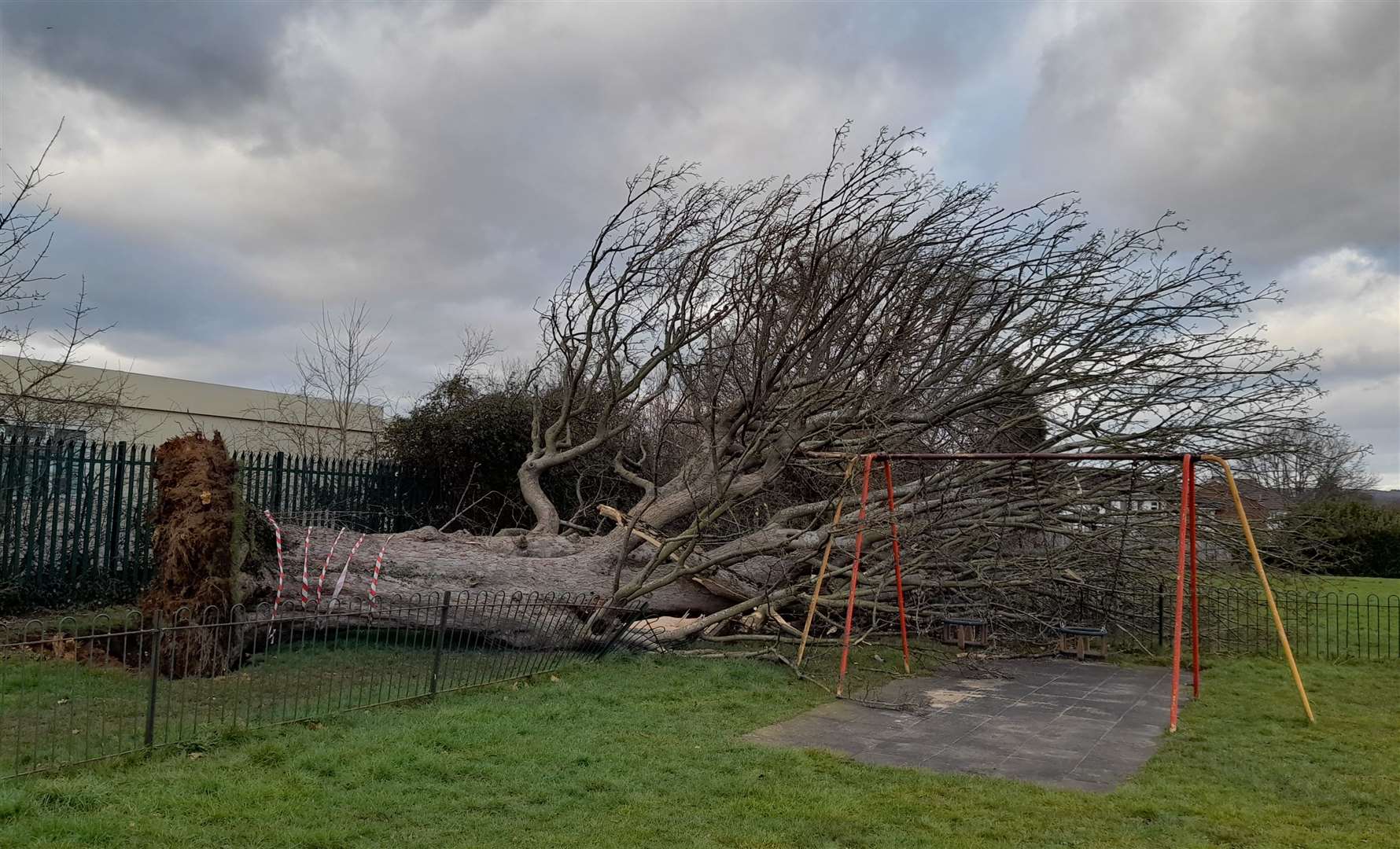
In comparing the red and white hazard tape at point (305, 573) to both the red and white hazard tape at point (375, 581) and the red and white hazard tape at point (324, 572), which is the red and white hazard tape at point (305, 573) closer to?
the red and white hazard tape at point (324, 572)

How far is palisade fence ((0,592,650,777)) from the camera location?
557cm

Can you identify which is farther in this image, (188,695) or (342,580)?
(342,580)

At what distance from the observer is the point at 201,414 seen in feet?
67.3

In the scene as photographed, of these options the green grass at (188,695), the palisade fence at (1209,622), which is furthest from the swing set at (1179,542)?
the green grass at (188,695)

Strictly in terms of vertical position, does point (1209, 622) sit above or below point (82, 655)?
above

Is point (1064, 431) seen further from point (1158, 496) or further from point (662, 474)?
point (662, 474)

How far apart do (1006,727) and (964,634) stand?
163 inches

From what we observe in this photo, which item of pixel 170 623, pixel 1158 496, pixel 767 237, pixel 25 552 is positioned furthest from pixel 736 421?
pixel 25 552

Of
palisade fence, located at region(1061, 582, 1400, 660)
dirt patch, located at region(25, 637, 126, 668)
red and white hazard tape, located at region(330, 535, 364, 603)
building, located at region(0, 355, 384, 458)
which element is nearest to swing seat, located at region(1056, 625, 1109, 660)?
palisade fence, located at region(1061, 582, 1400, 660)

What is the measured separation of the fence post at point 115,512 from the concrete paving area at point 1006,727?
25.6 feet

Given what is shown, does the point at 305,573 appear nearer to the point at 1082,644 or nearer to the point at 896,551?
the point at 896,551

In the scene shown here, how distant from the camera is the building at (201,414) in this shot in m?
14.3

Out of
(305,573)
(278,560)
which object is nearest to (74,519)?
(278,560)

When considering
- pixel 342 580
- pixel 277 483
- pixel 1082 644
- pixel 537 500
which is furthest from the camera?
pixel 537 500
